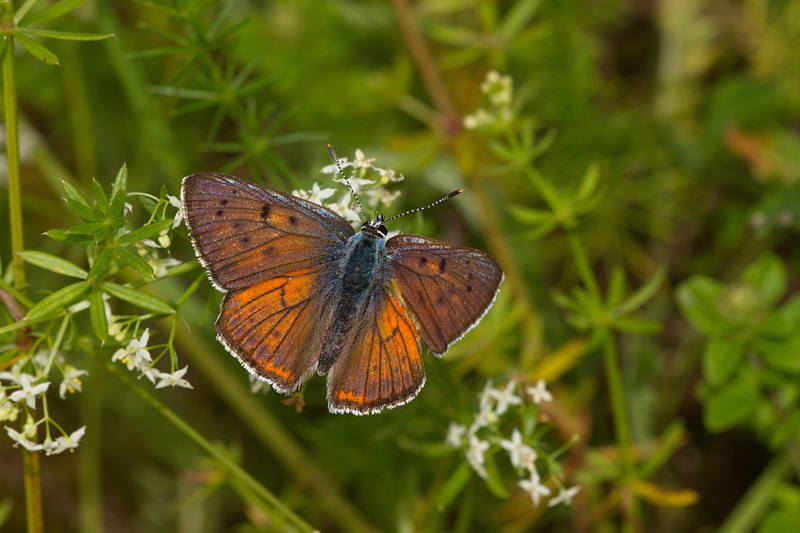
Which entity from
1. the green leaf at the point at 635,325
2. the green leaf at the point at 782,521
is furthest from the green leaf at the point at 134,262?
the green leaf at the point at 782,521

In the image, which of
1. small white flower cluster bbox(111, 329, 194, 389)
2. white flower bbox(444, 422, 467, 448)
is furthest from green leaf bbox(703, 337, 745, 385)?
small white flower cluster bbox(111, 329, 194, 389)

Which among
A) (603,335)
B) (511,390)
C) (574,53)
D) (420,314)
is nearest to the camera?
(420,314)

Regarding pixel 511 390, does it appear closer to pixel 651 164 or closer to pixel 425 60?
pixel 425 60

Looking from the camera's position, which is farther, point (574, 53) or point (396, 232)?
point (574, 53)

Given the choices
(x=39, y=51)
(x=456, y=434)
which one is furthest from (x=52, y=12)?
(x=456, y=434)

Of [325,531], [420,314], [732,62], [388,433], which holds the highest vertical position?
[732,62]

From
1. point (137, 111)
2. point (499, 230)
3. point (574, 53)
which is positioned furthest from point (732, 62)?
point (137, 111)
